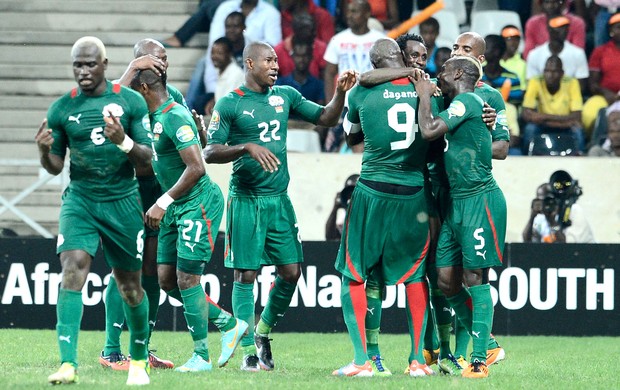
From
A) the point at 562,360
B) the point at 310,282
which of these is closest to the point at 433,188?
the point at 562,360

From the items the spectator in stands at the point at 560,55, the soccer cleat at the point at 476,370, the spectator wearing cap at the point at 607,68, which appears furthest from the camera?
the spectator in stands at the point at 560,55

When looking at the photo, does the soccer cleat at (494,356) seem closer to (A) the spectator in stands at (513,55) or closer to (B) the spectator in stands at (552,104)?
(B) the spectator in stands at (552,104)

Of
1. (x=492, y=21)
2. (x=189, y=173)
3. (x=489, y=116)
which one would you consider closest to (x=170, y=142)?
(x=189, y=173)

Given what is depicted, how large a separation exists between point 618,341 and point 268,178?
499 cm

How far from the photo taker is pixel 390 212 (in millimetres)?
8828

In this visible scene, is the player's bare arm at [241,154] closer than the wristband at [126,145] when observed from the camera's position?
No

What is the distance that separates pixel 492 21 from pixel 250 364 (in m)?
Answer: 9.18

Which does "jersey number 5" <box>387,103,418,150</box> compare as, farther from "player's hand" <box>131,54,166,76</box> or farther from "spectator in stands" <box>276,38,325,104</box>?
"spectator in stands" <box>276,38,325,104</box>

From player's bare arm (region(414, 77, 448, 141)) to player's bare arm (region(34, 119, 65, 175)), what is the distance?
2559 mm

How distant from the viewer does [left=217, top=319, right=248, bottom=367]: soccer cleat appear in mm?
9117

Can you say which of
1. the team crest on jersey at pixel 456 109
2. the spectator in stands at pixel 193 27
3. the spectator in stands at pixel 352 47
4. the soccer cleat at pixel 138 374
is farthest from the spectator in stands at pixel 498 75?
the soccer cleat at pixel 138 374

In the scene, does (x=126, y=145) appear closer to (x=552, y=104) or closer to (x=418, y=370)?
(x=418, y=370)

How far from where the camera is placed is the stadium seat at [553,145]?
15219 millimetres

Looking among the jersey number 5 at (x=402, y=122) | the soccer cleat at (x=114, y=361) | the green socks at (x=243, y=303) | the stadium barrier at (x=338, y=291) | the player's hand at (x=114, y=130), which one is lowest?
the stadium barrier at (x=338, y=291)
